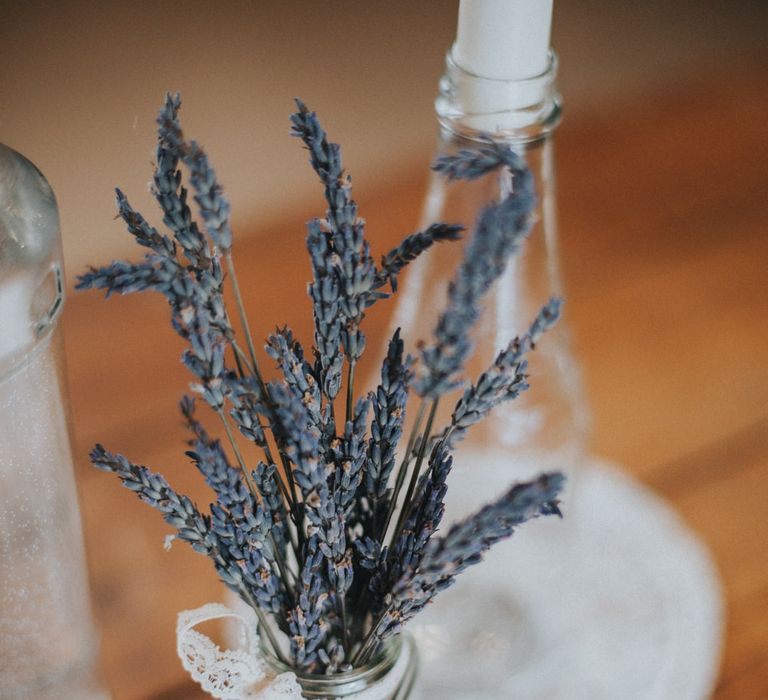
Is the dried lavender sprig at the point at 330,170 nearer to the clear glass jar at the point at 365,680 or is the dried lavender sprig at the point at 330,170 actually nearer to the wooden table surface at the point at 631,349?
the clear glass jar at the point at 365,680

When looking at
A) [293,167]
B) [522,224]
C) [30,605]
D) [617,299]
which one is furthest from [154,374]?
[293,167]

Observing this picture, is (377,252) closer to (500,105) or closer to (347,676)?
(500,105)

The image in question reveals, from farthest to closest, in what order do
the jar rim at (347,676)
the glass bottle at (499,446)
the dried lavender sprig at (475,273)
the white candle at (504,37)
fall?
the glass bottle at (499,446) < the white candle at (504,37) < the jar rim at (347,676) < the dried lavender sprig at (475,273)

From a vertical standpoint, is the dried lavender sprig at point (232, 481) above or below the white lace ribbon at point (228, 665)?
above

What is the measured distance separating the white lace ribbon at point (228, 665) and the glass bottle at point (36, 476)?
12 cm

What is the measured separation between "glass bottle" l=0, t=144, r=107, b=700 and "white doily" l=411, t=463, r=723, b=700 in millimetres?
243

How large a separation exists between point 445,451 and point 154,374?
20.5 inches

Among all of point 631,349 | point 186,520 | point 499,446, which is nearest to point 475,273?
point 186,520

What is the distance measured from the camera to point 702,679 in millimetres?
683

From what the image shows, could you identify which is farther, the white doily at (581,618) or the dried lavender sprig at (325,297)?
the white doily at (581,618)

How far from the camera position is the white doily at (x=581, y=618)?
2.27 ft

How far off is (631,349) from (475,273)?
656 millimetres

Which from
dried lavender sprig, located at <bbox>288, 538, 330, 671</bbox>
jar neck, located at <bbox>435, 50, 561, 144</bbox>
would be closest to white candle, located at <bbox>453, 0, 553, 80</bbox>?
jar neck, located at <bbox>435, 50, 561, 144</bbox>

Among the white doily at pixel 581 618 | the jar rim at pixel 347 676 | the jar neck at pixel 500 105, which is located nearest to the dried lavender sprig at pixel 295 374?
the jar rim at pixel 347 676
